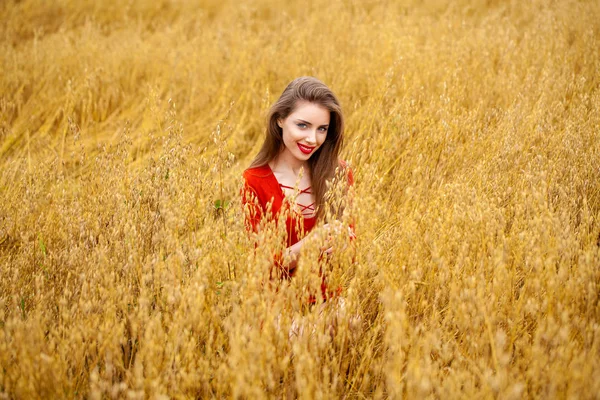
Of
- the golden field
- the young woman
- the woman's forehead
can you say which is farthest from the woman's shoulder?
the woman's forehead

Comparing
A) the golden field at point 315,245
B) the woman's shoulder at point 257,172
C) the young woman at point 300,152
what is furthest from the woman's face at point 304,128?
the golden field at point 315,245

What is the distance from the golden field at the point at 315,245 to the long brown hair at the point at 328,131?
18cm

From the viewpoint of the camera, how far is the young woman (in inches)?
78.2

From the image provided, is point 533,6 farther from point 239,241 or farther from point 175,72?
point 239,241

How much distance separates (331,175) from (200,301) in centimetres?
106

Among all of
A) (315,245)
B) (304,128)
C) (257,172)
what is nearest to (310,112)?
(304,128)

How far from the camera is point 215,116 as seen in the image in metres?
3.44

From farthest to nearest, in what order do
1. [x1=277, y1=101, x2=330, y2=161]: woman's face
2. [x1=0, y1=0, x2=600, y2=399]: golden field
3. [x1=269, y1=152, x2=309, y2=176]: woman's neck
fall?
1. [x1=269, y1=152, x2=309, y2=176]: woman's neck
2. [x1=277, y1=101, x2=330, y2=161]: woman's face
3. [x1=0, y1=0, x2=600, y2=399]: golden field

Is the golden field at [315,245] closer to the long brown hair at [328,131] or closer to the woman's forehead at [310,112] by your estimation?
the long brown hair at [328,131]

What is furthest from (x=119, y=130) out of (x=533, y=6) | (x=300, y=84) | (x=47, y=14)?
(x=533, y=6)

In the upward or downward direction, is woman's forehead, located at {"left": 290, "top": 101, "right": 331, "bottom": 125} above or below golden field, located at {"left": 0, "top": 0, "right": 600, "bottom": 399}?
above

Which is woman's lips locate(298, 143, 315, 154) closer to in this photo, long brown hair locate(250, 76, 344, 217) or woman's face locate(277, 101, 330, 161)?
woman's face locate(277, 101, 330, 161)

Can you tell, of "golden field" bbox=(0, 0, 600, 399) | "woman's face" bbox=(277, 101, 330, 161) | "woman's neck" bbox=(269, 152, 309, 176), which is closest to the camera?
"golden field" bbox=(0, 0, 600, 399)

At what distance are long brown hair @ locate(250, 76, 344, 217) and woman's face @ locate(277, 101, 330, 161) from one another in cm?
3
